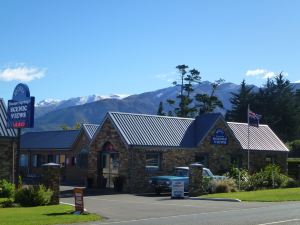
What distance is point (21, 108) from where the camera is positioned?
90.7 feet

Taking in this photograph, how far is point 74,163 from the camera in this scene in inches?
2055

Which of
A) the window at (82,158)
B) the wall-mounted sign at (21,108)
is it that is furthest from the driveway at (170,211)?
the window at (82,158)

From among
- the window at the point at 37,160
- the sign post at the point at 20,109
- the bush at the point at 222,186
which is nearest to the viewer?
the sign post at the point at 20,109

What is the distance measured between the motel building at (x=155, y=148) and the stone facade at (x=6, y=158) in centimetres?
807

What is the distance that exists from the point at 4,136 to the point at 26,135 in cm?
3156

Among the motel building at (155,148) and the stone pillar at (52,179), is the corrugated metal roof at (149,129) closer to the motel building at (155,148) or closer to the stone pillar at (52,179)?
the motel building at (155,148)

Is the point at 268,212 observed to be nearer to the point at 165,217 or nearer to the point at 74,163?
the point at 165,217

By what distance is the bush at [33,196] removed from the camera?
24.3m

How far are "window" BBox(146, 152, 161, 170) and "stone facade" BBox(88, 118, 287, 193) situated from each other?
0.22 m

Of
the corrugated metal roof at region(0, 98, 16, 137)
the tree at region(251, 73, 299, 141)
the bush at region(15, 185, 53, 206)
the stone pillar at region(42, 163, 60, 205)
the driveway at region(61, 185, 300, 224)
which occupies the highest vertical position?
the tree at region(251, 73, 299, 141)

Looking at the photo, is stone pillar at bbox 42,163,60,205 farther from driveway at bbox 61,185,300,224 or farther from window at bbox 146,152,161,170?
window at bbox 146,152,161,170

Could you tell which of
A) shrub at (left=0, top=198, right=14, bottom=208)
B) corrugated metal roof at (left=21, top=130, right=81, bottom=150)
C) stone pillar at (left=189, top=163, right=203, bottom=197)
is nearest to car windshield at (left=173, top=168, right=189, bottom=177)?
stone pillar at (left=189, top=163, right=203, bottom=197)

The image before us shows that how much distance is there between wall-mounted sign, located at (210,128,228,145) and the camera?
4324cm

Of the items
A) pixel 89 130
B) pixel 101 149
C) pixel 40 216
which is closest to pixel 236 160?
pixel 101 149
